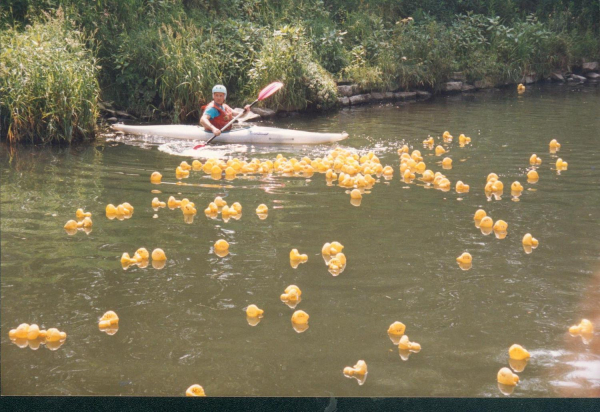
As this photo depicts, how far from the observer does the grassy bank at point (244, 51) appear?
10.5 m

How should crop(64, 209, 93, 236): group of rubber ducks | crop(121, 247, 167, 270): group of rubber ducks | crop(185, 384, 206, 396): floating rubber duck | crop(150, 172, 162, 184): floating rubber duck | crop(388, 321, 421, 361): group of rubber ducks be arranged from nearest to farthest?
crop(185, 384, 206, 396): floating rubber duck
crop(388, 321, 421, 361): group of rubber ducks
crop(121, 247, 167, 270): group of rubber ducks
crop(64, 209, 93, 236): group of rubber ducks
crop(150, 172, 162, 184): floating rubber duck

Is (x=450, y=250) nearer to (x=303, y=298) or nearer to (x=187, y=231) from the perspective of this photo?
(x=303, y=298)

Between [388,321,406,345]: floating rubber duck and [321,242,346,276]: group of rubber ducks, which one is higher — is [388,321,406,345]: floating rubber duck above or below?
below

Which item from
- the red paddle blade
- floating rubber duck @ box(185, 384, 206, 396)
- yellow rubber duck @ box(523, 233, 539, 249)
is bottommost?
floating rubber duck @ box(185, 384, 206, 396)

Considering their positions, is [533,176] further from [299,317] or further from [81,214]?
[81,214]

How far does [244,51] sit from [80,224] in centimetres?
800

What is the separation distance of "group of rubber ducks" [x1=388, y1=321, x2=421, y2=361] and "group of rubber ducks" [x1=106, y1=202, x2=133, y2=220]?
3.32 metres

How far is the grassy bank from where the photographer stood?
1050 cm

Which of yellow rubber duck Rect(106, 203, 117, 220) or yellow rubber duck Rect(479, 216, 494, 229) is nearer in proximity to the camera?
yellow rubber duck Rect(479, 216, 494, 229)

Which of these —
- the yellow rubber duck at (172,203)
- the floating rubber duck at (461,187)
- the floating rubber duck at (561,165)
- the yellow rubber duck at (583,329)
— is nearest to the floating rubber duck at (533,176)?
the floating rubber duck at (561,165)

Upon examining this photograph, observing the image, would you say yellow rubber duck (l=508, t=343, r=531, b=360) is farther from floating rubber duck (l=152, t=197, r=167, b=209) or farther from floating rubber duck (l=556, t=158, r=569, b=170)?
floating rubber duck (l=556, t=158, r=569, b=170)

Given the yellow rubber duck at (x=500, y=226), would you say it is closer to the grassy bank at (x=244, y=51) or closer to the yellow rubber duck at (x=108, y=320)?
the yellow rubber duck at (x=108, y=320)

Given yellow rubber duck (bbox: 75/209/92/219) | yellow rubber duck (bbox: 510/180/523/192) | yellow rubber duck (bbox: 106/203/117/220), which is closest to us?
yellow rubber duck (bbox: 75/209/92/219)

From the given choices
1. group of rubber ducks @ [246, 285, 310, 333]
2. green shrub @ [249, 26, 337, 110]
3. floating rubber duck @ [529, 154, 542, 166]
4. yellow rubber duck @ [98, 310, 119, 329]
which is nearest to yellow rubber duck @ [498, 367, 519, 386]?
group of rubber ducks @ [246, 285, 310, 333]
